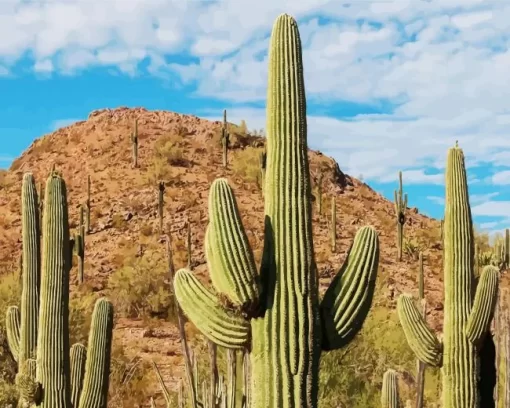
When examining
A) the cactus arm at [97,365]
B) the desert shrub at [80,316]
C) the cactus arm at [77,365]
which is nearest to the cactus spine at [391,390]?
the cactus arm at [97,365]

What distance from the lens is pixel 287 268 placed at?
582cm

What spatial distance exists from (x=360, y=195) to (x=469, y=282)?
116 feet

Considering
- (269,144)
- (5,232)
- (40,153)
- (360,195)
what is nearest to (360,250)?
(269,144)

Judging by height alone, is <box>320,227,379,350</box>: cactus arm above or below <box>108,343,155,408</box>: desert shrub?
above

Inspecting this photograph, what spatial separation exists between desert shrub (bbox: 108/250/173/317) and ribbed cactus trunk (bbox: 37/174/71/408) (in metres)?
19.0

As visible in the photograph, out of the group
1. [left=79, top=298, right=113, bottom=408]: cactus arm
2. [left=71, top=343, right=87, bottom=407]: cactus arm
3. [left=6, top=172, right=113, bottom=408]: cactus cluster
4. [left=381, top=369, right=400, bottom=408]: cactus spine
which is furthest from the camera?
[left=71, top=343, right=87, bottom=407]: cactus arm

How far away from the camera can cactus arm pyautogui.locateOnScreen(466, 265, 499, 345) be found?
7.99 metres

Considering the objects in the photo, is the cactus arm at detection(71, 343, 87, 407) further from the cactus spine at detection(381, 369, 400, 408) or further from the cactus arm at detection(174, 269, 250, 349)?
the cactus arm at detection(174, 269, 250, 349)

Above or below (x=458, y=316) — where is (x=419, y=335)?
below

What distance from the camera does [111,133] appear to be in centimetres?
4394

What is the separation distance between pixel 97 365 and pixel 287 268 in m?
5.00

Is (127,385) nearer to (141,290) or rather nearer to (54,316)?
(141,290)

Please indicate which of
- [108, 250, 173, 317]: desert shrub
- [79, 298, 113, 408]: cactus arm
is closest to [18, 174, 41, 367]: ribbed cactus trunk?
[79, 298, 113, 408]: cactus arm

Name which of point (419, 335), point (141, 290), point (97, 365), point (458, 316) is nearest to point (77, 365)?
point (97, 365)
